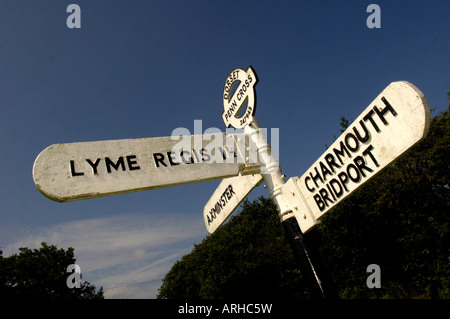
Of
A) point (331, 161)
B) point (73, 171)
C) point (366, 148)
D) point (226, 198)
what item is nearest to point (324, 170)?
point (331, 161)

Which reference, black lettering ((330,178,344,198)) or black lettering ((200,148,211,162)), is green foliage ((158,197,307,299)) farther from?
black lettering ((330,178,344,198))

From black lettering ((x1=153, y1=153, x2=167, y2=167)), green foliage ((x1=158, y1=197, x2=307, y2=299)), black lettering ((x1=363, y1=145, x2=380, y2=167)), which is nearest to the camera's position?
black lettering ((x1=363, y1=145, x2=380, y2=167))

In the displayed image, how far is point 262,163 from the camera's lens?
2420 millimetres

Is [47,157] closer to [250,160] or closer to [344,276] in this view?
[250,160]

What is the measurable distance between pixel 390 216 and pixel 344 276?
3648mm

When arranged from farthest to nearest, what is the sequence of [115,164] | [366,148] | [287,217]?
1. [287,217]
2. [115,164]
3. [366,148]

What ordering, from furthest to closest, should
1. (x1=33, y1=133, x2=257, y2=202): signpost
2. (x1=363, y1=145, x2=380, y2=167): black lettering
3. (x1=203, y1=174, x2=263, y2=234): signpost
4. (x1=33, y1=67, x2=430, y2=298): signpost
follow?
(x1=203, y1=174, x2=263, y2=234): signpost → (x1=33, y1=133, x2=257, y2=202): signpost → (x1=363, y1=145, x2=380, y2=167): black lettering → (x1=33, y1=67, x2=430, y2=298): signpost

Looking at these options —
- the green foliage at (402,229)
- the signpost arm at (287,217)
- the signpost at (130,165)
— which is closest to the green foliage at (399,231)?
the green foliage at (402,229)

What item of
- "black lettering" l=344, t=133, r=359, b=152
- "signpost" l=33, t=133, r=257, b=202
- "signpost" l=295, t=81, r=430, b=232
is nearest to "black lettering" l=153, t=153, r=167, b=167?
"signpost" l=33, t=133, r=257, b=202

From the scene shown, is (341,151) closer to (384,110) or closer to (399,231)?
(384,110)

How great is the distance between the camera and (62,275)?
32.0m

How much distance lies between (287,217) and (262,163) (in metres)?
0.52

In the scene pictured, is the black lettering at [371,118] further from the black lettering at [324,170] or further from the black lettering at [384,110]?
the black lettering at [324,170]

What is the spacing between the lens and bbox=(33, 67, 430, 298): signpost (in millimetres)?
1486
